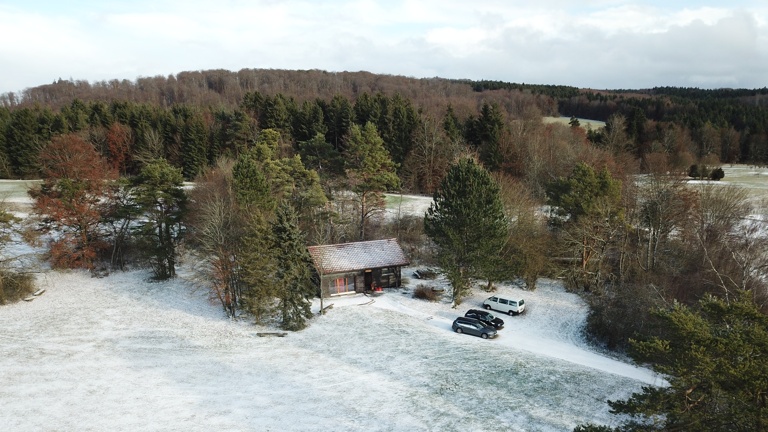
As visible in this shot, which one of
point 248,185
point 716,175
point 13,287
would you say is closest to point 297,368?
point 248,185

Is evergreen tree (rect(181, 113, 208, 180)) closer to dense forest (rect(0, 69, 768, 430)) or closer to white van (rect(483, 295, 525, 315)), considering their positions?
dense forest (rect(0, 69, 768, 430))

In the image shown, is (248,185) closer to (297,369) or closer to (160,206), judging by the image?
(160,206)

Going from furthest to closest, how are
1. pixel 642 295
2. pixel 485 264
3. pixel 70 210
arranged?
pixel 70 210 → pixel 485 264 → pixel 642 295

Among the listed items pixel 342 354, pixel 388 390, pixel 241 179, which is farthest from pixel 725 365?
pixel 241 179

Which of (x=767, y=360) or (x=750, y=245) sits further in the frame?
(x=750, y=245)

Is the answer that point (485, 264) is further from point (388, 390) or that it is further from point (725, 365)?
point (725, 365)
